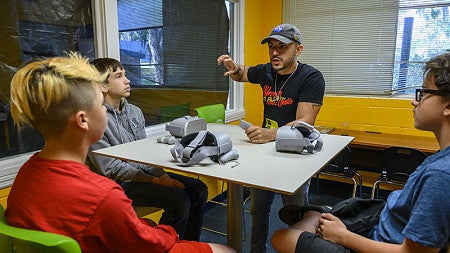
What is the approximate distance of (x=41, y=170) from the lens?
89cm

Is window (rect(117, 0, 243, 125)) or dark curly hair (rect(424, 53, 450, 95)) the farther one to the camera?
window (rect(117, 0, 243, 125))

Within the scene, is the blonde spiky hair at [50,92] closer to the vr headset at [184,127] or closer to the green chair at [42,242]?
the green chair at [42,242]

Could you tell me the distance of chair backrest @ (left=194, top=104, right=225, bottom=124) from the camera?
100 inches

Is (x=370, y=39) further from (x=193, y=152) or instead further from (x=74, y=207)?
(x=74, y=207)

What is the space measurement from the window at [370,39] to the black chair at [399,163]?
35.5 inches

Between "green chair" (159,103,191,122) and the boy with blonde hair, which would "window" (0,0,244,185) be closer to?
"green chair" (159,103,191,122)

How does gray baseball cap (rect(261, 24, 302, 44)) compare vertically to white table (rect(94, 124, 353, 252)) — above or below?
above

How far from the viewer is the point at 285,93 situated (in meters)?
2.07

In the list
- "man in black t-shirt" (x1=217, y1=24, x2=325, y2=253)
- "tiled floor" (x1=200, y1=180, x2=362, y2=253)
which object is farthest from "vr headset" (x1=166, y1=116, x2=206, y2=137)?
"tiled floor" (x1=200, y1=180, x2=362, y2=253)

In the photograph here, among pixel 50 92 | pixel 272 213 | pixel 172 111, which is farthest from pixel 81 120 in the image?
pixel 272 213

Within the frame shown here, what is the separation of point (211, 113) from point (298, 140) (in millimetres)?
1309

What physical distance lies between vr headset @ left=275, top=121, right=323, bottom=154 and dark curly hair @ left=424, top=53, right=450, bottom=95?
0.53 meters

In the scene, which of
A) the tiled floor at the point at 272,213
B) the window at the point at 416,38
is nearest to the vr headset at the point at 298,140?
the tiled floor at the point at 272,213

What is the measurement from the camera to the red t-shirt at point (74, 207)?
0.84m
